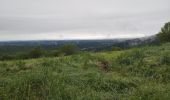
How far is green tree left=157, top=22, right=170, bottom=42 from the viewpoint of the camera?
60994mm

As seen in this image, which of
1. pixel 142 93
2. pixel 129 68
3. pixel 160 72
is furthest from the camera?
pixel 129 68

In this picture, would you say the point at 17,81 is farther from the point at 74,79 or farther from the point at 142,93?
the point at 142,93

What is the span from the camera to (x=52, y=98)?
1002 cm

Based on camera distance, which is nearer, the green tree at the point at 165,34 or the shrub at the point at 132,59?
the shrub at the point at 132,59

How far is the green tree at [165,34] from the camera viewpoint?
61.0 m

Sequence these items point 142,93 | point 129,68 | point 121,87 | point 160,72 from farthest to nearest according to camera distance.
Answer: point 129,68 → point 160,72 → point 121,87 → point 142,93

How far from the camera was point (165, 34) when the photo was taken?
62000mm

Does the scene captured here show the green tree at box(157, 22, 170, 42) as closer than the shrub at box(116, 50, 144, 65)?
No

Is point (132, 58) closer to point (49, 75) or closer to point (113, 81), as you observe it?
point (113, 81)

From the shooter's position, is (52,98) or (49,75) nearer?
(52,98)

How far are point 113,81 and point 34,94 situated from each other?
13.0ft

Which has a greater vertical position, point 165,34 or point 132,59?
point 165,34

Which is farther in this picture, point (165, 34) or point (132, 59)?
point (165, 34)

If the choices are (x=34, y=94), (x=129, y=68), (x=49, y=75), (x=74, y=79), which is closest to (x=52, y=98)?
Result: (x=34, y=94)
